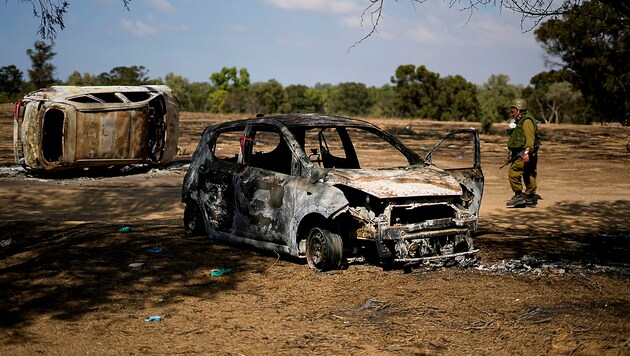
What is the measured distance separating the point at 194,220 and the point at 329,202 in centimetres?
295

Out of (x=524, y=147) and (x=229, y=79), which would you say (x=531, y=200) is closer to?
(x=524, y=147)

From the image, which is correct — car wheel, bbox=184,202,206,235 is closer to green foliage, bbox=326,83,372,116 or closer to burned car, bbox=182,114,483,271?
burned car, bbox=182,114,483,271

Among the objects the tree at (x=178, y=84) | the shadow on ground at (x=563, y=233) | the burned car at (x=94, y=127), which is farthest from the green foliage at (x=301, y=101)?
the shadow on ground at (x=563, y=233)

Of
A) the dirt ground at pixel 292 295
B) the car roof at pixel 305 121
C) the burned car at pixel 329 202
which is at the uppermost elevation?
the car roof at pixel 305 121

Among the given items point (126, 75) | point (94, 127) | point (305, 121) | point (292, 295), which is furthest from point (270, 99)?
point (292, 295)

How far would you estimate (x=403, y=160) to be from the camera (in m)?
24.2

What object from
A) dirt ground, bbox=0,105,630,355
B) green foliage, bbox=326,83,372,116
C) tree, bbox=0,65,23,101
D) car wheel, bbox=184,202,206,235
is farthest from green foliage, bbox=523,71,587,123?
car wheel, bbox=184,202,206,235

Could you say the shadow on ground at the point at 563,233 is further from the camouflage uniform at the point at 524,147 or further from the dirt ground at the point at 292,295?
the camouflage uniform at the point at 524,147

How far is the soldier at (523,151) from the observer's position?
13.6m

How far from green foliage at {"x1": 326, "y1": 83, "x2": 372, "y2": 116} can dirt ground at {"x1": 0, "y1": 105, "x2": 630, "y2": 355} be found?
256 ft

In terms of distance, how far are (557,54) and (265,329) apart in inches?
1767

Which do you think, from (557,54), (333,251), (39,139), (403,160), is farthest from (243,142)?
(557,54)

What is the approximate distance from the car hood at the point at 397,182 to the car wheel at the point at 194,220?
2.66 meters

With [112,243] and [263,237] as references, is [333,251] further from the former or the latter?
[112,243]
